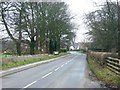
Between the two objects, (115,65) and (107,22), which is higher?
(107,22)

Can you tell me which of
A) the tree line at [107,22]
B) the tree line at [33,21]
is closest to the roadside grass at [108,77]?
the tree line at [107,22]

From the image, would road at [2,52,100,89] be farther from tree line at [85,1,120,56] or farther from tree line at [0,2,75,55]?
tree line at [0,2,75,55]

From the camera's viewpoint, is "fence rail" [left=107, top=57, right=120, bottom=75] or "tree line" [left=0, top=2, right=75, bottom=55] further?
"tree line" [left=0, top=2, right=75, bottom=55]

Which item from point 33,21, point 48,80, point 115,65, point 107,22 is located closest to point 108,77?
point 48,80

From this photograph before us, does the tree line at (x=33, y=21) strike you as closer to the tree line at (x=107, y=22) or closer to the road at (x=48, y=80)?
the tree line at (x=107, y=22)

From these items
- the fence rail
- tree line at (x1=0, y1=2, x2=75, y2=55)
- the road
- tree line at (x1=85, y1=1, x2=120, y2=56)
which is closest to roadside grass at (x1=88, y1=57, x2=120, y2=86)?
the fence rail

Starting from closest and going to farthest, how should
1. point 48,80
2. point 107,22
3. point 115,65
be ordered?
point 48,80 < point 115,65 < point 107,22

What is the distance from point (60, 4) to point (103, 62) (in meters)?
40.5

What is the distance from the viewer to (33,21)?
58.9 meters

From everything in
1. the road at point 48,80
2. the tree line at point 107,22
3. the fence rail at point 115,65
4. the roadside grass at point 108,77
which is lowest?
the road at point 48,80

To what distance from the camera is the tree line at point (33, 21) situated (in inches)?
1984

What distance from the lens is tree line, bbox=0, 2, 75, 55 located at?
50.4 m

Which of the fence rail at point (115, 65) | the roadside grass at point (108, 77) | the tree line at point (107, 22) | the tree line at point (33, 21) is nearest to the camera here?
the roadside grass at point (108, 77)

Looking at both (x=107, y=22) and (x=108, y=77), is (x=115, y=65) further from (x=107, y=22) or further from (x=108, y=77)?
(x=107, y=22)
